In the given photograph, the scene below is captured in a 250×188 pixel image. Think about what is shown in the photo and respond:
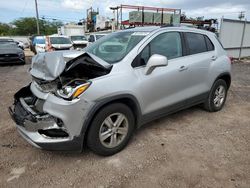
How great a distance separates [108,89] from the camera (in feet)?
8.87

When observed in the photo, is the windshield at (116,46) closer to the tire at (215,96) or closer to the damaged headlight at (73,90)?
the damaged headlight at (73,90)

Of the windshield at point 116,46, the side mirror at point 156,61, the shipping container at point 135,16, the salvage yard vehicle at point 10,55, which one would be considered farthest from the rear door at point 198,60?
the shipping container at point 135,16

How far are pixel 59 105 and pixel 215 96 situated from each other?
328 centimetres

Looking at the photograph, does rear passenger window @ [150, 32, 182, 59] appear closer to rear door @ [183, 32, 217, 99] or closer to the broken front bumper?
rear door @ [183, 32, 217, 99]

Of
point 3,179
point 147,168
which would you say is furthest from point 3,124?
point 147,168

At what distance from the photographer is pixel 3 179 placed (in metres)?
2.58

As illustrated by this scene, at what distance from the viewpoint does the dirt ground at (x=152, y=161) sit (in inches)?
100

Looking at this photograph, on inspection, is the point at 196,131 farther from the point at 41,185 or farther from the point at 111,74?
the point at 41,185

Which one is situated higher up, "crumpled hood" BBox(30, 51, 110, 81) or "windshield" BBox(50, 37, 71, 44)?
"crumpled hood" BBox(30, 51, 110, 81)

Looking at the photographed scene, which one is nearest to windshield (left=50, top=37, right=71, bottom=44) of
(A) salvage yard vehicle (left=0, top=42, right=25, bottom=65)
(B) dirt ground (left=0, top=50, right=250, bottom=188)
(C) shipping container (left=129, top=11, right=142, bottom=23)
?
(A) salvage yard vehicle (left=0, top=42, right=25, bottom=65)

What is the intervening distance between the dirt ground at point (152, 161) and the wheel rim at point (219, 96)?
2.07ft

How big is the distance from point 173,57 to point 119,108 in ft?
4.44

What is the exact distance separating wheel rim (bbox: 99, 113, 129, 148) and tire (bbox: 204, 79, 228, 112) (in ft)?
7.10

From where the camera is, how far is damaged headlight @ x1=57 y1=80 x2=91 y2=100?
8.26 feet
